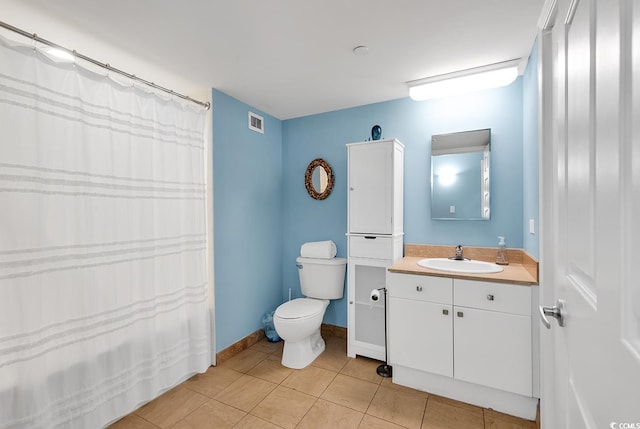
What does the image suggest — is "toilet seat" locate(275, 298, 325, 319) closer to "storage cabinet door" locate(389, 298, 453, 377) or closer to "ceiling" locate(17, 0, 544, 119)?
"storage cabinet door" locate(389, 298, 453, 377)

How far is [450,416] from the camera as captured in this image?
180cm

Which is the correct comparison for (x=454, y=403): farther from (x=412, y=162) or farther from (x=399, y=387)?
(x=412, y=162)

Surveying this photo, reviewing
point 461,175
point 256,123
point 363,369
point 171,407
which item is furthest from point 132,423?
point 461,175

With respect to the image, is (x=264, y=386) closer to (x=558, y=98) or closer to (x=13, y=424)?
(x=13, y=424)

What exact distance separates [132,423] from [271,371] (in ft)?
3.08

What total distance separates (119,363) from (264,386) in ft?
3.15

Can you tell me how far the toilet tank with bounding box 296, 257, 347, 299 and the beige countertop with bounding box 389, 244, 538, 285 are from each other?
62 cm

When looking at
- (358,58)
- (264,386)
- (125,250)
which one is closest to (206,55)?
(358,58)

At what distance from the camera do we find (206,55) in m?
1.91

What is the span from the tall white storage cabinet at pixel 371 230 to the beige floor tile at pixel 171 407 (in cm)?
127

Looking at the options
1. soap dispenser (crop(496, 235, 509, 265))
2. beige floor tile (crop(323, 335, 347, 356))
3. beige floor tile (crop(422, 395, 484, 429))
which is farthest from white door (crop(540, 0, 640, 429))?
beige floor tile (crop(323, 335, 347, 356))

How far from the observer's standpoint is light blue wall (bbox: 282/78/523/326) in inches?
89.4

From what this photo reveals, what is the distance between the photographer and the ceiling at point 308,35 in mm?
1468

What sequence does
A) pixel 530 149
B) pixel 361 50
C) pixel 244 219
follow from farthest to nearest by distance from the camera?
1. pixel 244 219
2. pixel 530 149
3. pixel 361 50
